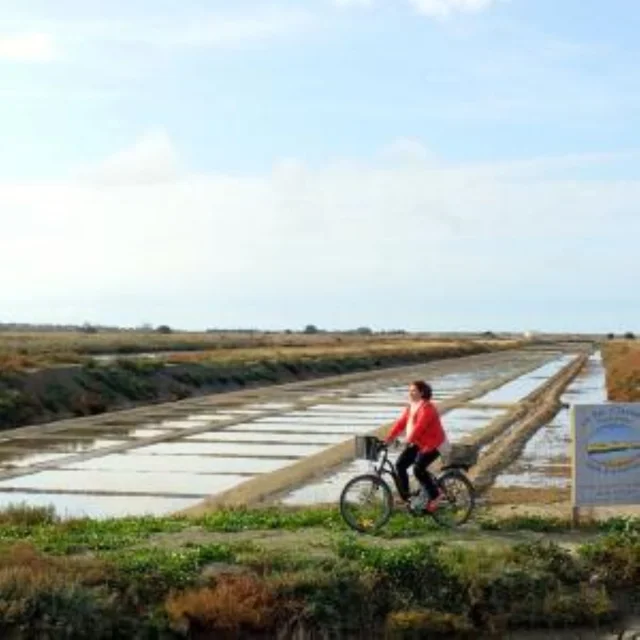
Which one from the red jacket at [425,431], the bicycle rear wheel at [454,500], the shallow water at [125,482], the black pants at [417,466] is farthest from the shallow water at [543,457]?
the red jacket at [425,431]

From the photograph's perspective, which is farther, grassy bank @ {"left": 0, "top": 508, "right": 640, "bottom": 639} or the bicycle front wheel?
the bicycle front wheel

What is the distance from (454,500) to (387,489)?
92 centimetres

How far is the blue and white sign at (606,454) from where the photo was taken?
1257 centimetres

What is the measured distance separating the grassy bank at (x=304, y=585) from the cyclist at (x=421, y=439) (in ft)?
2.70

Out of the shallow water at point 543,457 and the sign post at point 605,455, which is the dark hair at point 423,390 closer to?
the sign post at point 605,455

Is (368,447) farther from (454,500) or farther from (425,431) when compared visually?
(454,500)

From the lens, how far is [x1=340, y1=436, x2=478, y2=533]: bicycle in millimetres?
12016

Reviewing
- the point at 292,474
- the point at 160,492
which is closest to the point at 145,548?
the point at 160,492

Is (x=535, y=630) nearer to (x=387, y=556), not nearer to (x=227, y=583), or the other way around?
(x=387, y=556)

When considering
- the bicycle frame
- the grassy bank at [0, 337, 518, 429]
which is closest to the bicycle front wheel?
the bicycle frame

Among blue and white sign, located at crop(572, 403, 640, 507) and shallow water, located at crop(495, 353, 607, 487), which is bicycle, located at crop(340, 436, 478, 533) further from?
shallow water, located at crop(495, 353, 607, 487)

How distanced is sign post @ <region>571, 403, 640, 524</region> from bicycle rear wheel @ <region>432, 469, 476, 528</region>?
3.87 ft

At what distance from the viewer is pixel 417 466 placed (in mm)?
12109

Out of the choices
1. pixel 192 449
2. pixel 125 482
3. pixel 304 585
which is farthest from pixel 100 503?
pixel 304 585
